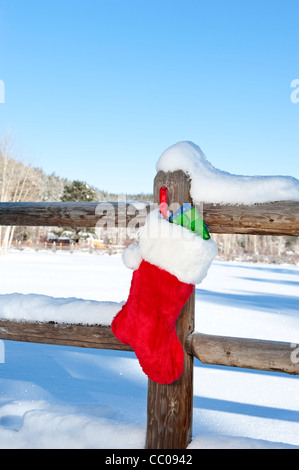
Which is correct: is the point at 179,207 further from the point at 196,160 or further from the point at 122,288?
the point at 122,288

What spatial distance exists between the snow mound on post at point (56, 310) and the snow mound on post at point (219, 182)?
67 centimetres

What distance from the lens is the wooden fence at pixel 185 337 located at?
1.59 metres

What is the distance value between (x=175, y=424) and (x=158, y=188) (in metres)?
1.04

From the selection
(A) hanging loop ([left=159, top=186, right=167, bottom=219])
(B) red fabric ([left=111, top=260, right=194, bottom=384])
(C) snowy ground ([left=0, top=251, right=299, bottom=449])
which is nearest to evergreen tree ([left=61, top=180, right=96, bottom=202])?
(C) snowy ground ([left=0, top=251, right=299, bottom=449])

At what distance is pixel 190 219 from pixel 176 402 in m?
0.79

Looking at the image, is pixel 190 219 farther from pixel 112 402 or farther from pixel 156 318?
pixel 112 402

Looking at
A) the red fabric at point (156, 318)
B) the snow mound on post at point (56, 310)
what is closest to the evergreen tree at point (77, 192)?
the snow mound on post at point (56, 310)

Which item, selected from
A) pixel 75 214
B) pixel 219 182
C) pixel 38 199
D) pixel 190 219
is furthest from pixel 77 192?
pixel 190 219

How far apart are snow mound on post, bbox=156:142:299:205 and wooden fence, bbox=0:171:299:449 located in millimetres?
29

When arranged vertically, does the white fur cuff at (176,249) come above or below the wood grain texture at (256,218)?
below

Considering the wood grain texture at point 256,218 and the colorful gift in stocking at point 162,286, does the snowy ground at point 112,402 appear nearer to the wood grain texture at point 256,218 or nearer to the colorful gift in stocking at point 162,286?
the colorful gift in stocking at point 162,286

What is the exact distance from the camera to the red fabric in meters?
1.50

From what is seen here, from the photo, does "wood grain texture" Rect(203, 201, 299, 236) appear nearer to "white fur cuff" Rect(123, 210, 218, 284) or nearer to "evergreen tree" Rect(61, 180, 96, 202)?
"white fur cuff" Rect(123, 210, 218, 284)

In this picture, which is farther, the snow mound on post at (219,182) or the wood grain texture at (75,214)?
the wood grain texture at (75,214)
